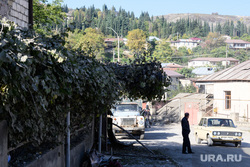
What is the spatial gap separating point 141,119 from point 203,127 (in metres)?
4.28

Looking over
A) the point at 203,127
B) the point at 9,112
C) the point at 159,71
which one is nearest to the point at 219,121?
the point at 203,127

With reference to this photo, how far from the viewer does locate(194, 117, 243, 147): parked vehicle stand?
17.5 metres

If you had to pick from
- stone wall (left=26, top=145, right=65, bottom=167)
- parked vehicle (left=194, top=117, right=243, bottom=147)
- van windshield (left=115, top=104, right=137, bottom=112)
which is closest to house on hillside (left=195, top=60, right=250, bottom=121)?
van windshield (left=115, top=104, right=137, bottom=112)

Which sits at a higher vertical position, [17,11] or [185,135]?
[17,11]

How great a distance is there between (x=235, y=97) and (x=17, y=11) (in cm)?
2915

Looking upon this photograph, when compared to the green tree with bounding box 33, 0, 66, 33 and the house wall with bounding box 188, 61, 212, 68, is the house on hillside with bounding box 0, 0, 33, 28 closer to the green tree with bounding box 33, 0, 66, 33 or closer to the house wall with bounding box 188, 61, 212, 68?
the green tree with bounding box 33, 0, 66, 33

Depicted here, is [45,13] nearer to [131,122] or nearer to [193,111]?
[131,122]

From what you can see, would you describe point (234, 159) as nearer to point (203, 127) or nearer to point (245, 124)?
point (203, 127)

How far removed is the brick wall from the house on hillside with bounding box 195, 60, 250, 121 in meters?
25.0

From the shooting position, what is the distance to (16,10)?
11.0 metres

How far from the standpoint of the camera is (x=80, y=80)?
6848 millimetres

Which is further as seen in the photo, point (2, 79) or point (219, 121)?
point (219, 121)

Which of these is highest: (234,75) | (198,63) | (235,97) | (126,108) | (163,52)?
(163,52)

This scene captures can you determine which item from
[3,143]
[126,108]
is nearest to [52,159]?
[3,143]
